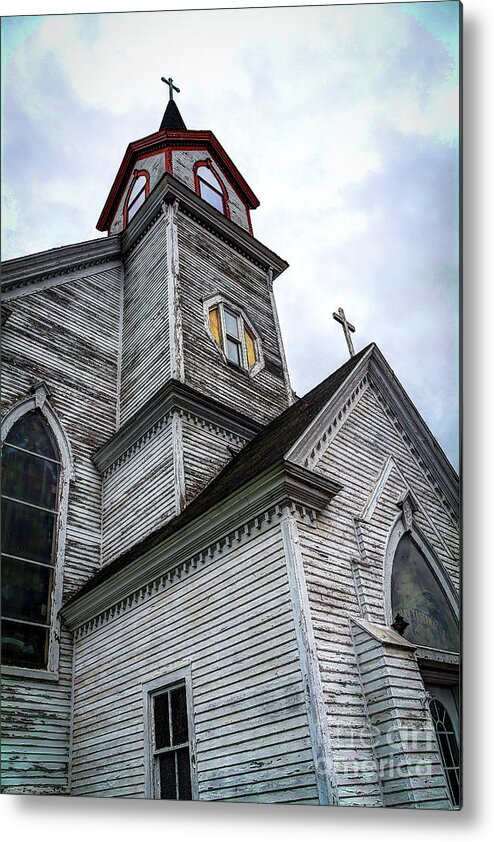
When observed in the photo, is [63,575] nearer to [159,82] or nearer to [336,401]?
[336,401]

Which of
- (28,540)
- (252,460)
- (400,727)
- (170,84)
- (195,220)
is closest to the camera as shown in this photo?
(400,727)

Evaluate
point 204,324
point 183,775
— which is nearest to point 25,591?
point 183,775

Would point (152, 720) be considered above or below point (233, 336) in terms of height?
below

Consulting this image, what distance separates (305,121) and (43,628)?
5.92 m

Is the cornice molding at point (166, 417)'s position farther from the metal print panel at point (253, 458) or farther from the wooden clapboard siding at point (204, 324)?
the wooden clapboard siding at point (204, 324)

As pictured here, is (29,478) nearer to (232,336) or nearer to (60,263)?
(60,263)

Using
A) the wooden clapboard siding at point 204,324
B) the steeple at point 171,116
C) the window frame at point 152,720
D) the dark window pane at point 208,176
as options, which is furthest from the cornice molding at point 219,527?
the dark window pane at point 208,176

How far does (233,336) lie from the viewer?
10883 mm

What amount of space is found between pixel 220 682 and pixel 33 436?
177 inches

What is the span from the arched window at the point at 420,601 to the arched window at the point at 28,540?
400 cm

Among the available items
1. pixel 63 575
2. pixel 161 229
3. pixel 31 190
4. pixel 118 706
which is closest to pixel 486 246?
pixel 31 190

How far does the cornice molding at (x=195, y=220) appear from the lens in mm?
11328

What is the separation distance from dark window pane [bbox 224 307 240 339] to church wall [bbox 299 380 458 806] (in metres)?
4.24

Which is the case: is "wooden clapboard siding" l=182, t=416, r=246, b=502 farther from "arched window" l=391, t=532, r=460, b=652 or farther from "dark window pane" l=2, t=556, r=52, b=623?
"arched window" l=391, t=532, r=460, b=652
